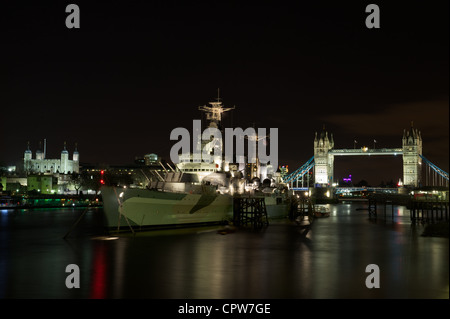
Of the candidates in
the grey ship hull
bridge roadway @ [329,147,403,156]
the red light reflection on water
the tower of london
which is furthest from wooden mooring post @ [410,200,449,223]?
the tower of london

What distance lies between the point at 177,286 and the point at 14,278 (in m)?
5.91

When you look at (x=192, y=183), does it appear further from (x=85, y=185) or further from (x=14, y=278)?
(x=85, y=185)

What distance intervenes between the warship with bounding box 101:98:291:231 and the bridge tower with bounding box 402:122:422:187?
310ft

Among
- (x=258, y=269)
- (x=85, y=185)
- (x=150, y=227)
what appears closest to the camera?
(x=258, y=269)

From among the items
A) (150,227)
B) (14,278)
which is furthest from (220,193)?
(14,278)

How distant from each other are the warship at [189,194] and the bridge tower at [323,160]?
9369cm

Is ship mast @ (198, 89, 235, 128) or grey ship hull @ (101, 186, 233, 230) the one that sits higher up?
ship mast @ (198, 89, 235, 128)

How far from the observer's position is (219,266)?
19312 mm

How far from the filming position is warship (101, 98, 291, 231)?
27.1 metres

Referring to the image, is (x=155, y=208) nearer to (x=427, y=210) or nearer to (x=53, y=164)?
(x=427, y=210)

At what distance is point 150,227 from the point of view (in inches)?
1152

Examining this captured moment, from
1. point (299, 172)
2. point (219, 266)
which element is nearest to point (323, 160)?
point (299, 172)

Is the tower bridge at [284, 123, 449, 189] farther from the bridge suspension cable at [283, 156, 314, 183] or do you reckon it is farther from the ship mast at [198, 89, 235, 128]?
the ship mast at [198, 89, 235, 128]

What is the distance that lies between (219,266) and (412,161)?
122759 mm
